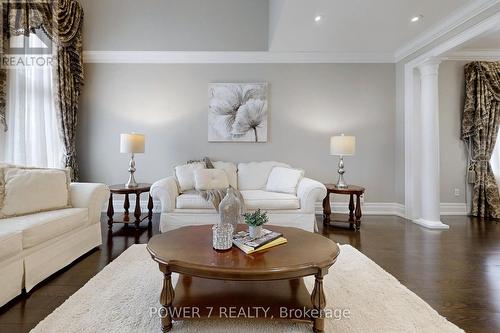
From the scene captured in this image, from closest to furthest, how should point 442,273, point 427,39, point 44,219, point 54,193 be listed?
point 44,219 < point 442,273 < point 54,193 < point 427,39

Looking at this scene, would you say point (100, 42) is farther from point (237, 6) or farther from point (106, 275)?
point (106, 275)

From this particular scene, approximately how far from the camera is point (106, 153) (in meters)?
4.21

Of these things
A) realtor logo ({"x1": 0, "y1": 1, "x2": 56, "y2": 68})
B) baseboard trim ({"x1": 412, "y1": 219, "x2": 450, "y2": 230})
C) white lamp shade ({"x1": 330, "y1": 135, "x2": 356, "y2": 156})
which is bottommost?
baseboard trim ({"x1": 412, "y1": 219, "x2": 450, "y2": 230})

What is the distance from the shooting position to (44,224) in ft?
6.36

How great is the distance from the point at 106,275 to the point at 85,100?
3.30 metres

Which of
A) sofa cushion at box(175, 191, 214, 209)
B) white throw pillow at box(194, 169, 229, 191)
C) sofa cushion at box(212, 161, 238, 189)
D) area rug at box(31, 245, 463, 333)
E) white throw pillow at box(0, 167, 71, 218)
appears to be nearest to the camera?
area rug at box(31, 245, 463, 333)

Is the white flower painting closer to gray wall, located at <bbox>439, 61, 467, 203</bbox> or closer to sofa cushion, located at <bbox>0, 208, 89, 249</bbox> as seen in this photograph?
sofa cushion, located at <bbox>0, 208, 89, 249</bbox>

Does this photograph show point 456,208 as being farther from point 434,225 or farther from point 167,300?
point 167,300

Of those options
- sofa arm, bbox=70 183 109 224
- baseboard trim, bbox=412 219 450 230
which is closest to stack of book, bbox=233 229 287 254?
sofa arm, bbox=70 183 109 224

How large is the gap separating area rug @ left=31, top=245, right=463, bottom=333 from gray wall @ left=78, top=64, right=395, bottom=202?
2382 millimetres

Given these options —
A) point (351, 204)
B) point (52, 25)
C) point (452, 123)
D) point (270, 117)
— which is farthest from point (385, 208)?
point (52, 25)

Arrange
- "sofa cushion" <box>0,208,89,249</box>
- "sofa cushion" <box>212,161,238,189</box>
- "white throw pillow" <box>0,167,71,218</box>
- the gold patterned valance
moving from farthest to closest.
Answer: "sofa cushion" <box>212,161,238,189</box>, the gold patterned valance, "white throw pillow" <box>0,167,71,218</box>, "sofa cushion" <box>0,208,89,249</box>

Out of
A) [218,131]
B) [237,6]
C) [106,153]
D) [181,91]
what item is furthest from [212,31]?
[106,153]

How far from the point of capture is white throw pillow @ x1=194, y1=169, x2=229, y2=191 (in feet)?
11.1
